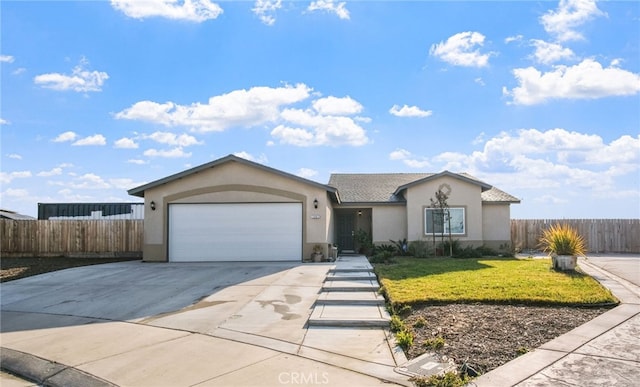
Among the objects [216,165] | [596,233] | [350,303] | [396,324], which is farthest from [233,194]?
[596,233]

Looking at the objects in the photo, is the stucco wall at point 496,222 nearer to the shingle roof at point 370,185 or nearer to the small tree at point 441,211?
the small tree at point 441,211

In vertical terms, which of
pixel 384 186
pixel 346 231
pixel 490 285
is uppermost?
pixel 384 186

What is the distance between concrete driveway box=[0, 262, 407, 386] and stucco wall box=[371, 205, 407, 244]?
8.12 meters

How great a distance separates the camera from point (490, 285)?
991 cm

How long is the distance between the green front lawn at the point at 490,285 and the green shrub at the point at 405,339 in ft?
5.22

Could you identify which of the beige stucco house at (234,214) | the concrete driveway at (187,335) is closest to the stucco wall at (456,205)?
the beige stucco house at (234,214)

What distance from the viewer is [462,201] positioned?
19.8m

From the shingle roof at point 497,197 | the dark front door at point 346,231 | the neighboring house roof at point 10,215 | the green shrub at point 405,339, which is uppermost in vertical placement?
the shingle roof at point 497,197

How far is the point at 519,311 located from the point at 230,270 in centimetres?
931

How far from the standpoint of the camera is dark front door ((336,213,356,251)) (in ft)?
73.6

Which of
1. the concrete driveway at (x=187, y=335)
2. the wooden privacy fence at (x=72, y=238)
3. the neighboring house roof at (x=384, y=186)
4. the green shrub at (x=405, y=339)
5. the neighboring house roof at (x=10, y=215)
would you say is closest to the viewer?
the concrete driveway at (x=187, y=335)

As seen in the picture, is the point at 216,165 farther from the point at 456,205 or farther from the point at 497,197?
the point at 497,197

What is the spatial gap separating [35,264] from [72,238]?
304cm

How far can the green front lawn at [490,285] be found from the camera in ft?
28.2
